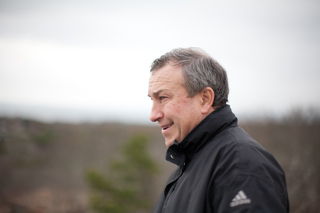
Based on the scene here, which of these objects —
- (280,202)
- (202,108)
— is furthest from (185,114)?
(280,202)

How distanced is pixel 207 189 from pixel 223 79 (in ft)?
2.63

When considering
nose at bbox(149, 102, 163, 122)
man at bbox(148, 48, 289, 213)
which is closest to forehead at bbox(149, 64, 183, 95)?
man at bbox(148, 48, 289, 213)

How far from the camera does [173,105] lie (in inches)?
68.1

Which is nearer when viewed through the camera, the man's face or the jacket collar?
the jacket collar

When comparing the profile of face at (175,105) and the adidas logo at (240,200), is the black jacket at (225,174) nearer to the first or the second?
the adidas logo at (240,200)

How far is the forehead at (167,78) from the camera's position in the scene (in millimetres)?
1717

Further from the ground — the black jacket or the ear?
the ear

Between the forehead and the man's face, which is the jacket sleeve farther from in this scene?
the forehead

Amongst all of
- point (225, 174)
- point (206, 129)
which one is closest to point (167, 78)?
point (206, 129)

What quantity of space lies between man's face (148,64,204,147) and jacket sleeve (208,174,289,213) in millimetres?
566

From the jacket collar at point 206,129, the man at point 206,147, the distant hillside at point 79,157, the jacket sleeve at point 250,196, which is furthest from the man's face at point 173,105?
the distant hillside at point 79,157

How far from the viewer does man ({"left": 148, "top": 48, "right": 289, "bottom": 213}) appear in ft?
3.93

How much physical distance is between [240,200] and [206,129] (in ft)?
1.71

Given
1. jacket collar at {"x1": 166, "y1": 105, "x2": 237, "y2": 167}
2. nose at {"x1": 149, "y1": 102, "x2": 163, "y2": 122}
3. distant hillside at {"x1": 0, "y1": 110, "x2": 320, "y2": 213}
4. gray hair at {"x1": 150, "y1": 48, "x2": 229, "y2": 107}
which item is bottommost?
distant hillside at {"x1": 0, "y1": 110, "x2": 320, "y2": 213}
